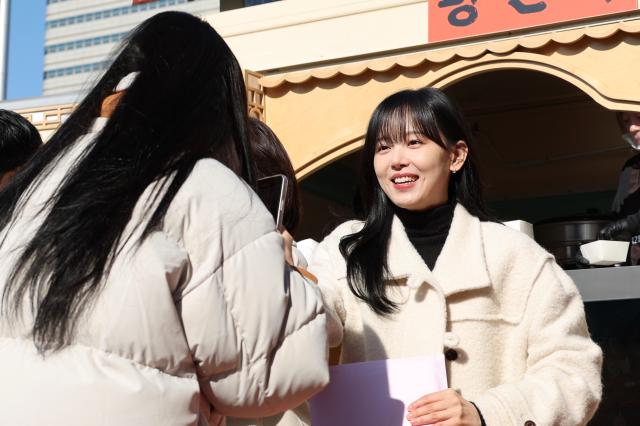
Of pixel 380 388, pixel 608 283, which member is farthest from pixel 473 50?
pixel 380 388

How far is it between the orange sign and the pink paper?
13.7 ft

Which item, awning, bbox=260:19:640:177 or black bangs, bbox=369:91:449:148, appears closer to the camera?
black bangs, bbox=369:91:449:148

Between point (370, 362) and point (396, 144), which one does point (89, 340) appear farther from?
point (396, 144)

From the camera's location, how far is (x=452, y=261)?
2.05 meters

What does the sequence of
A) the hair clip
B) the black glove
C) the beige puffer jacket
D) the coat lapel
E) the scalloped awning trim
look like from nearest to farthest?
1. the beige puffer jacket
2. the hair clip
3. the coat lapel
4. the black glove
5. the scalloped awning trim

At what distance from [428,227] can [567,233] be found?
3.67 metres

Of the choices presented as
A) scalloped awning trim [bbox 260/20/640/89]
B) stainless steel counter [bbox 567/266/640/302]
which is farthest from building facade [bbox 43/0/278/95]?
stainless steel counter [bbox 567/266/640/302]

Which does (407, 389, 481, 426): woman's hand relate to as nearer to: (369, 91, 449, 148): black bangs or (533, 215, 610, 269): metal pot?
(369, 91, 449, 148): black bangs

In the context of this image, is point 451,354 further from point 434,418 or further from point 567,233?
point 567,233

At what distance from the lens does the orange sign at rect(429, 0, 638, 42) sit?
17.9 feet

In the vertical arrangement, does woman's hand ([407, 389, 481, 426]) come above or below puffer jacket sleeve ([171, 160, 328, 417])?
below

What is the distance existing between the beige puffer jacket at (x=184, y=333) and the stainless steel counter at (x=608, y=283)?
3006 mm

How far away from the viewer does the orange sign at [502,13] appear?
5465 mm

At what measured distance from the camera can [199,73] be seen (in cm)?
153
